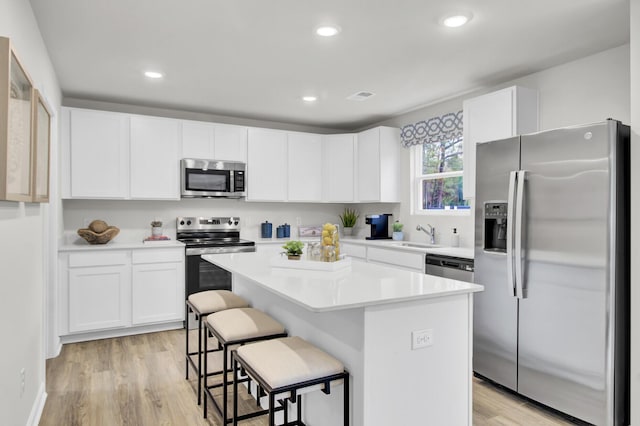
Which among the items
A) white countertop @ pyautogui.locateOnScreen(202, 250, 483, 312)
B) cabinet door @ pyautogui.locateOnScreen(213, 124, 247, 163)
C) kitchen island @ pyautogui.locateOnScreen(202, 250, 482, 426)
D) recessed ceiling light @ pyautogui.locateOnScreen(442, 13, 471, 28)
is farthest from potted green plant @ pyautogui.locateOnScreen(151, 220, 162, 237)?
recessed ceiling light @ pyautogui.locateOnScreen(442, 13, 471, 28)

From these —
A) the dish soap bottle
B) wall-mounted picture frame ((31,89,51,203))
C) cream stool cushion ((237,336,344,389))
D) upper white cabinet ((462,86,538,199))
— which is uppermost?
upper white cabinet ((462,86,538,199))

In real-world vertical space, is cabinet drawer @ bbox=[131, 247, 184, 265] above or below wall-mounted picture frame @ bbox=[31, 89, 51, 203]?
below

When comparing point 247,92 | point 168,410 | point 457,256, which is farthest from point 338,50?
point 168,410

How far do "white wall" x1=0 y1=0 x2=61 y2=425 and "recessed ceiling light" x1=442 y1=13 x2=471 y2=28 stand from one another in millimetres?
2319

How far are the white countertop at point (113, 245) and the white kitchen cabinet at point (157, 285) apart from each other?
5 cm

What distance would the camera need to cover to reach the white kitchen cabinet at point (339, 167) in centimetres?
548

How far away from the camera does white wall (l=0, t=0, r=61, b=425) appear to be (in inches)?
71.4

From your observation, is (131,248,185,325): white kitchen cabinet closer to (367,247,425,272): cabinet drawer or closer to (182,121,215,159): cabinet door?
(182,121,215,159): cabinet door

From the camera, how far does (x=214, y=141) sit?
495 centimetres

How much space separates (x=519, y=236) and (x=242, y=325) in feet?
6.13

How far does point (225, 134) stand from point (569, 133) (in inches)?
143

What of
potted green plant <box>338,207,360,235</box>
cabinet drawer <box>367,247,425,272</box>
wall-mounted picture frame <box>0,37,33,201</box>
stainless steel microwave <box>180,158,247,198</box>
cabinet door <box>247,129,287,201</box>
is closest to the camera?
wall-mounted picture frame <box>0,37,33,201</box>

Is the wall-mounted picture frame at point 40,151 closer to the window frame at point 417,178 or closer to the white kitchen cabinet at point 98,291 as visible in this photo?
the white kitchen cabinet at point 98,291

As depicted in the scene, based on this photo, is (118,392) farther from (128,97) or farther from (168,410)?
(128,97)
